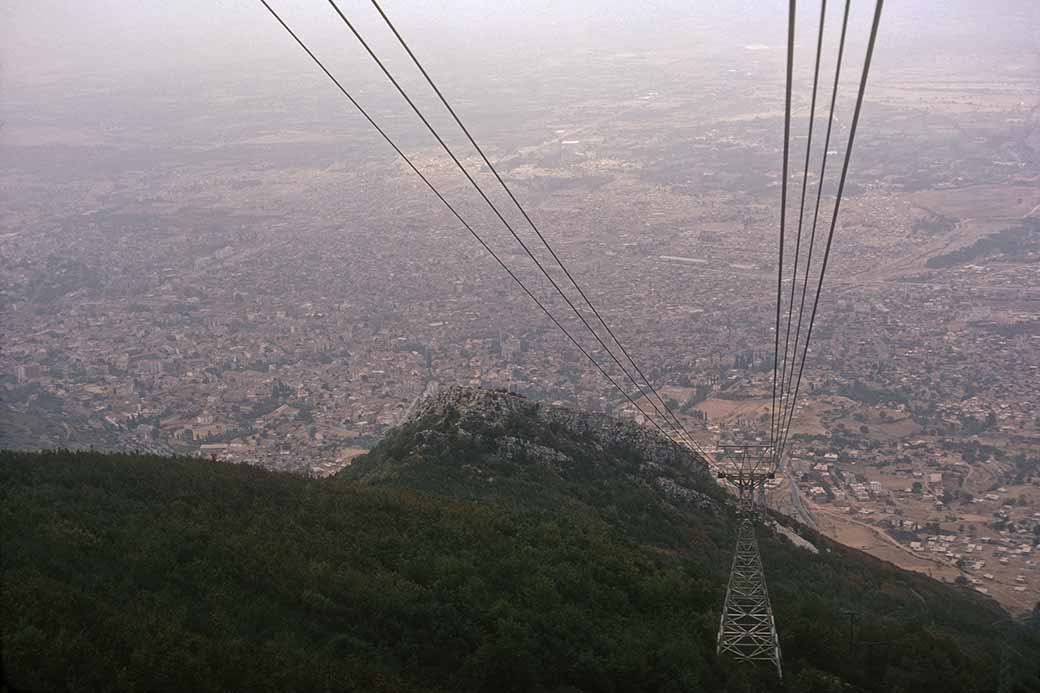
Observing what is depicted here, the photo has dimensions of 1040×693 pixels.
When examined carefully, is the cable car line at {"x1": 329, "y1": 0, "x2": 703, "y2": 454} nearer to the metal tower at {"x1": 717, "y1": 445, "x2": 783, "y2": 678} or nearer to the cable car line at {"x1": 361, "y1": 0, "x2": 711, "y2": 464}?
the cable car line at {"x1": 361, "y1": 0, "x2": 711, "y2": 464}

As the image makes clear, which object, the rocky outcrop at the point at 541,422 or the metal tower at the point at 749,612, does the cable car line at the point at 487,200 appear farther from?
the metal tower at the point at 749,612

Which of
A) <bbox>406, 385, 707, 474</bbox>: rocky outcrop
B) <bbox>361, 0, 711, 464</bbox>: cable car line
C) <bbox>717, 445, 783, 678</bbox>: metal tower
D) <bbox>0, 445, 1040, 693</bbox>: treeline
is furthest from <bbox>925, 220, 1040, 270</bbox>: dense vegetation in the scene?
<bbox>717, 445, 783, 678</bbox>: metal tower

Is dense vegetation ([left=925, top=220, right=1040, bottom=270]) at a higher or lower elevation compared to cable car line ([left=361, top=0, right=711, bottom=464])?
lower

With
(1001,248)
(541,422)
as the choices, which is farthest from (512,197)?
(1001,248)

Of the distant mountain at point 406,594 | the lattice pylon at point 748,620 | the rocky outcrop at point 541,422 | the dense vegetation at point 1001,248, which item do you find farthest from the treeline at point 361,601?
the dense vegetation at point 1001,248

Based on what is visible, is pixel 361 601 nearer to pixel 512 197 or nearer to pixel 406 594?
pixel 406 594

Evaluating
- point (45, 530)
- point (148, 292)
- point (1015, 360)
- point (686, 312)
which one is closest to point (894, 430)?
point (1015, 360)

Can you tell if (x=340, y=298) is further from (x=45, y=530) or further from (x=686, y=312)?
(x=45, y=530)
